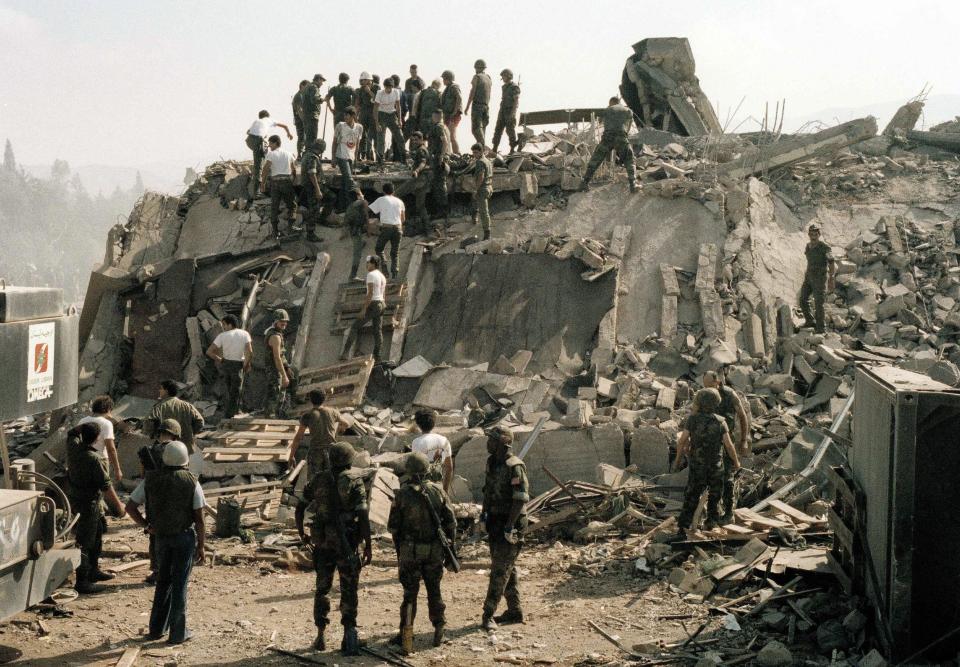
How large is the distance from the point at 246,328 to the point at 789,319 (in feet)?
27.2

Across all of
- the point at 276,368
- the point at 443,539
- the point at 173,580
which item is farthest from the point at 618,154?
the point at 173,580

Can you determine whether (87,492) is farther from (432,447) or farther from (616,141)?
(616,141)

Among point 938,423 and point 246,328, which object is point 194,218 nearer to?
point 246,328

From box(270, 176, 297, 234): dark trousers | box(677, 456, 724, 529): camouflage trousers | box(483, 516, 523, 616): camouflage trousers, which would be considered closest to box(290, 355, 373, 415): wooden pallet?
box(270, 176, 297, 234): dark trousers

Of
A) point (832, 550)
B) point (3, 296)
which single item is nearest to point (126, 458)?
point (3, 296)

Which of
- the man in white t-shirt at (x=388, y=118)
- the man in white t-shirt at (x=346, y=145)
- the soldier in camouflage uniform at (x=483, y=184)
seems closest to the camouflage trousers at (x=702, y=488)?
the soldier in camouflage uniform at (x=483, y=184)

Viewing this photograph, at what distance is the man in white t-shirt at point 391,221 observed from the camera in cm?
1430

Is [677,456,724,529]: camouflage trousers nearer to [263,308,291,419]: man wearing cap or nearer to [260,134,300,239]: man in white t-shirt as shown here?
[263,308,291,419]: man wearing cap

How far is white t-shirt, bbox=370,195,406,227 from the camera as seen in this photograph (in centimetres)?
1429

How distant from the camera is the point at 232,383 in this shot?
516 inches

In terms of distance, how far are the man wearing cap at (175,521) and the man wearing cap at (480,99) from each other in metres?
11.3

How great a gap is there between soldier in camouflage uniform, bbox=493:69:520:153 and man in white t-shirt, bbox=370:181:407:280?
3.85 meters

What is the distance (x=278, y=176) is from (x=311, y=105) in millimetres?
2091

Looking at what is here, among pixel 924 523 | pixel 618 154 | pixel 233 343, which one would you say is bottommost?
pixel 924 523
